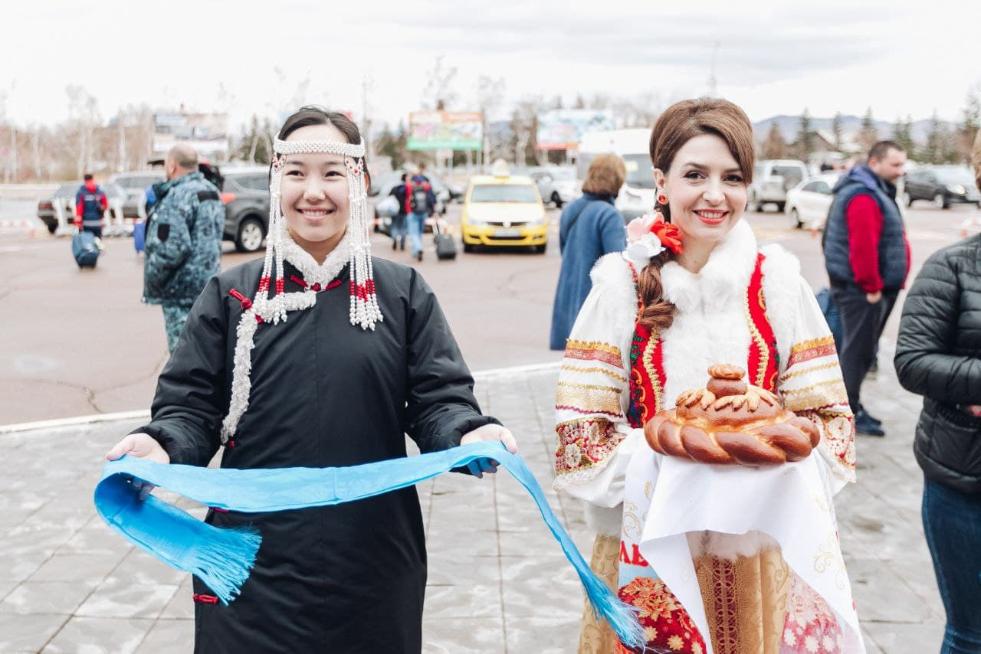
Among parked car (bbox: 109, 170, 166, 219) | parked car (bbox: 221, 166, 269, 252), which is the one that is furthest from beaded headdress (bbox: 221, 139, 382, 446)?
parked car (bbox: 109, 170, 166, 219)

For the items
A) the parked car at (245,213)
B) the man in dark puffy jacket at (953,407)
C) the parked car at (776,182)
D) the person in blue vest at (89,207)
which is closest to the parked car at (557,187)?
the parked car at (776,182)

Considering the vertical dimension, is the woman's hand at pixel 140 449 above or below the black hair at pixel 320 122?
below

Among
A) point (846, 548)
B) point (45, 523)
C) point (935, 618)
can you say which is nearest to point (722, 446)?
point (935, 618)

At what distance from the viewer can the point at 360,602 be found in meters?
2.26

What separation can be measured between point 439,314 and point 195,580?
0.91 m

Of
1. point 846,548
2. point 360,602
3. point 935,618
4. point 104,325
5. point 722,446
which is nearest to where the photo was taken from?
point 722,446

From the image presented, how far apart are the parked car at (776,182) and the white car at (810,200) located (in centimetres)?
609

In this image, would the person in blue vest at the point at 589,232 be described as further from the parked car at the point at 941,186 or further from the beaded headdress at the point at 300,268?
the parked car at the point at 941,186

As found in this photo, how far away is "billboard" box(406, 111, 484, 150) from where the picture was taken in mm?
72250

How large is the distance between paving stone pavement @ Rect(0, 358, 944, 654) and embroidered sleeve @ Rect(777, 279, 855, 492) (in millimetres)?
1894

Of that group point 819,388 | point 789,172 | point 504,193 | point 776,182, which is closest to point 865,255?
point 819,388

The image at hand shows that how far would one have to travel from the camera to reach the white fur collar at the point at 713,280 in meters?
2.25

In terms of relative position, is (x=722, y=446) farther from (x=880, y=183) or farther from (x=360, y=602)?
(x=880, y=183)

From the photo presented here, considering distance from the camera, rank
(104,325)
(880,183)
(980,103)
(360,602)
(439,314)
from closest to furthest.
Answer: (360,602), (439,314), (880,183), (104,325), (980,103)
